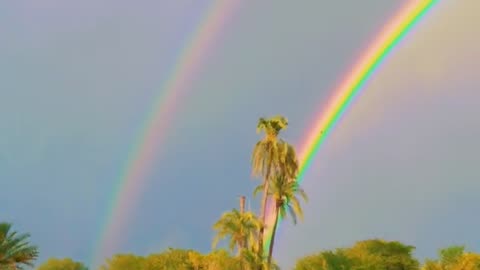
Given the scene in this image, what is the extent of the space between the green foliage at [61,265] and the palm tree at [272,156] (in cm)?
4255

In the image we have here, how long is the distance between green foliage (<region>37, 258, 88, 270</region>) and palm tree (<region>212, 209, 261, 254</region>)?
40588 mm

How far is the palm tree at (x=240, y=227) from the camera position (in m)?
65.7

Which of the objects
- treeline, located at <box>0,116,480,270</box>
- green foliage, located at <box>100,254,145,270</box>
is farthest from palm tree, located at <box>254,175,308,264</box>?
green foliage, located at <box>100,254,145,270</box>

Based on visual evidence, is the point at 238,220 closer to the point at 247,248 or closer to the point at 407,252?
the point at 247,248

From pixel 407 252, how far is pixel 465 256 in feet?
75.3

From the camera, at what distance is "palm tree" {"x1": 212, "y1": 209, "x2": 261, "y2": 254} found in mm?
Answer: 65688

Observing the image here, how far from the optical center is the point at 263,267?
62.8m

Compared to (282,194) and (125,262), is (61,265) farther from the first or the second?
(282,194)

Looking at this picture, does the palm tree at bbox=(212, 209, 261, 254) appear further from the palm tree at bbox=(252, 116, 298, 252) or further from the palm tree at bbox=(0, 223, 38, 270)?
the palm tree at bbox=(0, 223, 38, 270)

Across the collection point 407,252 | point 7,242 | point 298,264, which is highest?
point 407,252

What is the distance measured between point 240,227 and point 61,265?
43.3 meters

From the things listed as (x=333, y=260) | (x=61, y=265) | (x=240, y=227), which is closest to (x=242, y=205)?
(x=240, y=227)

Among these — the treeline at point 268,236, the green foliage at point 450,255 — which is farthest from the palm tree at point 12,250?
the green foliage at point 450,255

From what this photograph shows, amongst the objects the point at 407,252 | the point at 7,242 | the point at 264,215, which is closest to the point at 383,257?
the point at 407,252
